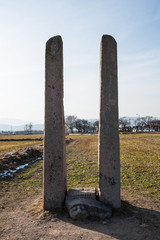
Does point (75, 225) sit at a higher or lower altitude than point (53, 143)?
lower

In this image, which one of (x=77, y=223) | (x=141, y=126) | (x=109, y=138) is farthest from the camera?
(x=141, y=126)

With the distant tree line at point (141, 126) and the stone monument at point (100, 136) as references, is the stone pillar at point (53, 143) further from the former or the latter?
the distant tree line at point (141, 126)

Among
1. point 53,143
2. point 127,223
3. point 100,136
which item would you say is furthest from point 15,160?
point 127,223

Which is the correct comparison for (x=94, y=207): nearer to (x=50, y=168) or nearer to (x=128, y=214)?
(x=128, y=214)

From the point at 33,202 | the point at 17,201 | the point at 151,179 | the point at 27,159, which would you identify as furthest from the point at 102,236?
the point at 27,159

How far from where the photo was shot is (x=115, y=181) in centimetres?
613

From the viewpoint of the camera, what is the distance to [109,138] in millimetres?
6121

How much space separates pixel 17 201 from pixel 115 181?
3900mm

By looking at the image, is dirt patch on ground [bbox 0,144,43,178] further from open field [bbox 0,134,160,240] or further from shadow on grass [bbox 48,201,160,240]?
shadow on grass [bbox 48,201,160,240]

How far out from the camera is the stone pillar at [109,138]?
6.11m

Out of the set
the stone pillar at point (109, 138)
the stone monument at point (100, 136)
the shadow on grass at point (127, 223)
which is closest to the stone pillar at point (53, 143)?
the stone monument at point (100, 136)

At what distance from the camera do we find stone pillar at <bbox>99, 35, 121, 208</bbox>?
20.1 ft

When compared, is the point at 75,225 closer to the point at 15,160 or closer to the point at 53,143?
the point at 53,143

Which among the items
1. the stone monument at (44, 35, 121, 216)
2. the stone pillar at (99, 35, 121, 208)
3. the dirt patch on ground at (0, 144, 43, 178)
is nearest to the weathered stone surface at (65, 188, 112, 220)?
the stone monument at (44, 35, 121, 216)
